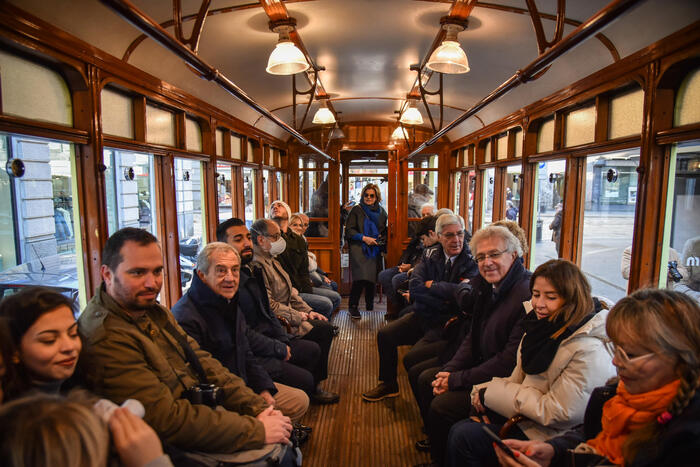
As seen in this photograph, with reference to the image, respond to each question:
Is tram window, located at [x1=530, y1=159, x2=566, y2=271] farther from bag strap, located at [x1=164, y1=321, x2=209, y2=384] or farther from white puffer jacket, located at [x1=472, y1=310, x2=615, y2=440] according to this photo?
bag strap, located at [x1=164, y1=321, x2=209, y2=384]

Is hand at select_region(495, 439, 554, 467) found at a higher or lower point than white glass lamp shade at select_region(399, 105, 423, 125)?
lower

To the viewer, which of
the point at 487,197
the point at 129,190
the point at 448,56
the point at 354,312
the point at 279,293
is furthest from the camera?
the point at 487,197

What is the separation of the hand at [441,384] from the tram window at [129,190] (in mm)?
2352

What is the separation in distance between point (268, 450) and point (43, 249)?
1.73 m

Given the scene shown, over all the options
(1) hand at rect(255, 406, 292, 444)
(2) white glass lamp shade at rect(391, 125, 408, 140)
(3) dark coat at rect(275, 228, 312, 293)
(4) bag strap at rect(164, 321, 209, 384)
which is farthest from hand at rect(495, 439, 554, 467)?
(2) white glass lamp shade at rect(391, 125, 408, 140)

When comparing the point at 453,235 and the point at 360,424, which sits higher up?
the point at 453,235

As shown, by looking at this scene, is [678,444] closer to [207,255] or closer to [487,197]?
[207,255]

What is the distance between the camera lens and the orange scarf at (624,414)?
130 centimetres

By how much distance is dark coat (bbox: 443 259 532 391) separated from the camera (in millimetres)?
2295

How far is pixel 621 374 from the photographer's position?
1.39 m

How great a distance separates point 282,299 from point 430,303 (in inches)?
50.4

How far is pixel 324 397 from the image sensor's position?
347 centimetres

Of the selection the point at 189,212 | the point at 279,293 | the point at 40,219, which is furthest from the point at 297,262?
the point at 40,219

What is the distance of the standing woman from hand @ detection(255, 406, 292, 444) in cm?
375
